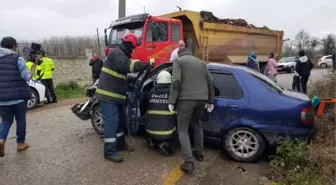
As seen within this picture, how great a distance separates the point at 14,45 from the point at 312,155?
4.52m

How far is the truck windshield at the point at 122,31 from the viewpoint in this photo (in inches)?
363

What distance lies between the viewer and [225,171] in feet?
14.1

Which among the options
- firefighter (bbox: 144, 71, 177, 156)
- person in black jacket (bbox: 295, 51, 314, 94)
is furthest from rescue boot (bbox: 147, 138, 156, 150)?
person in black jacket (bbox: 295, 51, 314, 94)

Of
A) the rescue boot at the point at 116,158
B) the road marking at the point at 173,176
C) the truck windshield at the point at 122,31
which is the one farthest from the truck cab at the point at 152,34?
the road marking at the point at 173,176

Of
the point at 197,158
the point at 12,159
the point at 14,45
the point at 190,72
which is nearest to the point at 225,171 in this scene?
the point at 197,158

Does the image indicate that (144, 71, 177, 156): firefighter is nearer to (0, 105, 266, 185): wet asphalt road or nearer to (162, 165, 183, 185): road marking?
(0, 105, 266, 185): wet asphalt road

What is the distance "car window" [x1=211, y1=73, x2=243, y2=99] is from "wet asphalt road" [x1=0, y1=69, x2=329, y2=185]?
946 mm

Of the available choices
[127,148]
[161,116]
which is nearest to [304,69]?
[161,116]

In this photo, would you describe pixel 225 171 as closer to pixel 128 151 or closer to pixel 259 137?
pixel 259 137

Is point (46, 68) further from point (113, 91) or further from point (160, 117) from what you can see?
point (160, 117)

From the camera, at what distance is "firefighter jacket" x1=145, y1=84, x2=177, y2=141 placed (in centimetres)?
451

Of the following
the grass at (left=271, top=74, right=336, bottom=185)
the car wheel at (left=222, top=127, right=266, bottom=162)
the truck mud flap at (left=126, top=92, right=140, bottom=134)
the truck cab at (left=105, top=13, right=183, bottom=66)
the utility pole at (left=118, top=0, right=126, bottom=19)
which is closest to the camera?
the grass at (left=271, top=74, right=336, bottom=185)

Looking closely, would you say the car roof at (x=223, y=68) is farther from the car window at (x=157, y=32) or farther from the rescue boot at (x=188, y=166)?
the car window at (x=157, y=32)

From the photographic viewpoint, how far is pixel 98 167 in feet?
14.3
